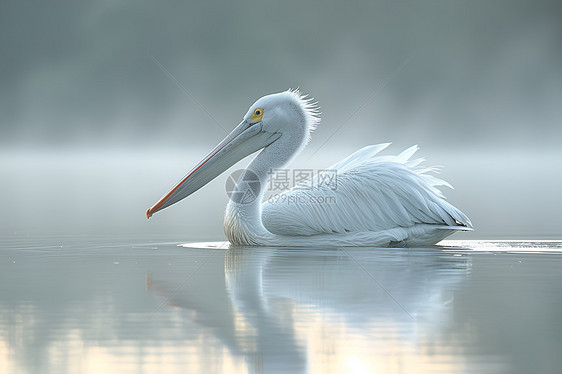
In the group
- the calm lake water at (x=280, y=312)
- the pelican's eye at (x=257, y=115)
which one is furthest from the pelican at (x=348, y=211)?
the calm lake water at (x=280, y=312)

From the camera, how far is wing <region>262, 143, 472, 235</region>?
8.03 metres

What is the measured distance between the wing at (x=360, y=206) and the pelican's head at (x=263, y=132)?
612 mm

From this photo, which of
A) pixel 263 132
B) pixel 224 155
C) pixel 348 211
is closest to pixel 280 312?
pixel 348 211

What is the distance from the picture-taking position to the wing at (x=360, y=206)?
803 cm

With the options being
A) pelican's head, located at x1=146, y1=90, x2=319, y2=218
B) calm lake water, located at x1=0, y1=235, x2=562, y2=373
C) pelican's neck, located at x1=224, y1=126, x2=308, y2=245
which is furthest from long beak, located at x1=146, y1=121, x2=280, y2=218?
calm lake water, located at x1=0, y1=235, x2=562, y2=373

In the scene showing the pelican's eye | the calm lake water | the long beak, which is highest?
the pelican's eye

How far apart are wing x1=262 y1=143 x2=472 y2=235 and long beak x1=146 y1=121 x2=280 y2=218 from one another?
605 millimetres

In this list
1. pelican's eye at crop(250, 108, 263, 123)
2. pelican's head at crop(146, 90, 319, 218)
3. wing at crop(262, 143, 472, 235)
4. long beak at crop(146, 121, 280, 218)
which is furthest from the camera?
pelican's eye at crop(250, 108, 263, 123)

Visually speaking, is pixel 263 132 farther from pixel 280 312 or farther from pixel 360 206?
pixel 280 312

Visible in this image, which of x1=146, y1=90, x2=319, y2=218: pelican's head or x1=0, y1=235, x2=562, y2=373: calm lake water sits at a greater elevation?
x1=146, y1=90, x2=319, y2=218: pelican's head

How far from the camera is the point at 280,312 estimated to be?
470cm

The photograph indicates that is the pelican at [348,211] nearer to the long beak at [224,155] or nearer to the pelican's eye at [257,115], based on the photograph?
the long beak at [224,155]

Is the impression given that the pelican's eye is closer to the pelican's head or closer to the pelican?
the pelican's head

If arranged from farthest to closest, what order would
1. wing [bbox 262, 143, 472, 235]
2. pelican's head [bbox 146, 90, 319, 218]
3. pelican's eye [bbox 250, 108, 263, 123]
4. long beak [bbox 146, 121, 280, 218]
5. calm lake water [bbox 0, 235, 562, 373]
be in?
1. pelican's eye [bbox 250, 108, 263, 123]
2. pelican's head [bbox 146, 90, 319, 218]
3. long beak [bbox 146, 121, 280, 218]
4. wing [bbox 262, 143, 472, 235]
5. calm lake water [bbox 0, 235, 562, 373]
